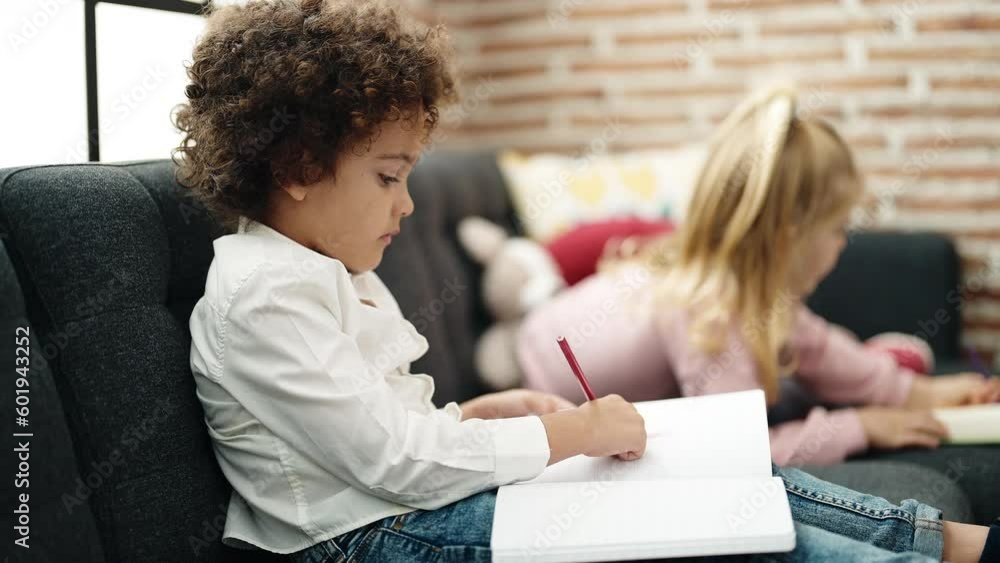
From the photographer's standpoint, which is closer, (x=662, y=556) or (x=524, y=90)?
(x=662, y=556)

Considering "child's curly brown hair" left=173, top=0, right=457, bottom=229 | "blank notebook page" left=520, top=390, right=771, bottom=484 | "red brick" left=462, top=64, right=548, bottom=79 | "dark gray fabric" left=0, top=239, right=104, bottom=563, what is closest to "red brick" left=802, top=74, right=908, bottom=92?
"red brick" left=462, top=64, right=548, bottom=79

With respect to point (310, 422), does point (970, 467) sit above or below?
below

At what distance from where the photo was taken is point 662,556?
2.84 ft

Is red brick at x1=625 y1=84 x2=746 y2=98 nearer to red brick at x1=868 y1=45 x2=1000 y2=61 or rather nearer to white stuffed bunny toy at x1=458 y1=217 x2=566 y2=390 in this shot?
red brick at x1=868 y1=45 x2=1000 y2=61

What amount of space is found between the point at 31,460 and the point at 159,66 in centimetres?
84

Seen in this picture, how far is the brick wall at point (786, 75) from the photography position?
213 centimetres

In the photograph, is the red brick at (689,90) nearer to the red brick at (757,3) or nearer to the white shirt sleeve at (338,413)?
the red brick at (757,3)

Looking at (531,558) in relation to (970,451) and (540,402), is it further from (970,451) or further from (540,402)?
(970,451)

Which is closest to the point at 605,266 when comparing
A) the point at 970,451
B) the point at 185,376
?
the point at 970,451

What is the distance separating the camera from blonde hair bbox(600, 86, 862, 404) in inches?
58.7

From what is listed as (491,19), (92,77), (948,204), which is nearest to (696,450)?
(92,77)

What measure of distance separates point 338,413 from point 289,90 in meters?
0.34

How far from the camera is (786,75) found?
2273mm

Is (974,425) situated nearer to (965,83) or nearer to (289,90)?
(965,83)
